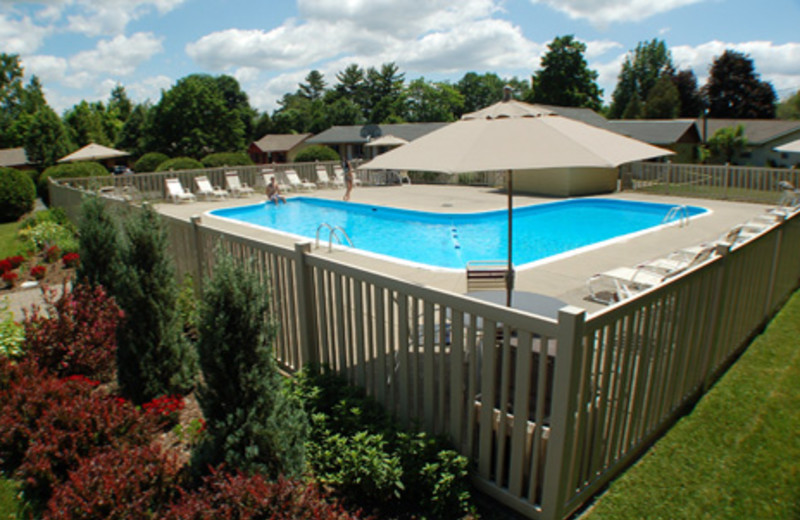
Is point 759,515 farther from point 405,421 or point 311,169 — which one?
point 311,169

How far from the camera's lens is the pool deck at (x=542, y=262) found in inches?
327

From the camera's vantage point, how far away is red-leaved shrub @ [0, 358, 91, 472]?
3.83 metres

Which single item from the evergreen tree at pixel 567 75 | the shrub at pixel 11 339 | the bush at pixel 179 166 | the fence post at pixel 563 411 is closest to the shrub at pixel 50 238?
the shrub at pixel 11 339

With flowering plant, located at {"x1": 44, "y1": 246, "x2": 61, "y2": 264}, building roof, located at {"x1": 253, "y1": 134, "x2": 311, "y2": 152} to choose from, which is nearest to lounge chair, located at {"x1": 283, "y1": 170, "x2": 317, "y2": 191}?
flowering plant, located at {"x1": 44, "y1": 246, "x2": 61, "y2": 264}

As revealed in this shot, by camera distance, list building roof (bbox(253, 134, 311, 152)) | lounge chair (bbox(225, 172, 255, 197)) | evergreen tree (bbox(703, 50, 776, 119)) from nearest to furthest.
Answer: lounge chair (bbox(225, 172, 255, 197)), evergreen tree (bbox(703, 50, 776, 119)), building roof (bbox(253, 134, 311, 152))

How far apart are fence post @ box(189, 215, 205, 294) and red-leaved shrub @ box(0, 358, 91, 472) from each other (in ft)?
7.70

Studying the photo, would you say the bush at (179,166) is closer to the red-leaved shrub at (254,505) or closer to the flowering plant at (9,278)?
the flowering plant at (9,278)

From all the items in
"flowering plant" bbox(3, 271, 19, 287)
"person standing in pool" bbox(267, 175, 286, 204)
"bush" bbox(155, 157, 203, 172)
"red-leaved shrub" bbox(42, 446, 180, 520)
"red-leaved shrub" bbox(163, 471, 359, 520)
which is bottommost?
"flowering plant" bbox(3, 271, 19, 287)

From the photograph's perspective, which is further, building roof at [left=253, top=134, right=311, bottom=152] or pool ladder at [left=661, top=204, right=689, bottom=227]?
building roof at [left=253, top=134, right=311, bottom=152]

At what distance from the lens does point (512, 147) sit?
4.37m

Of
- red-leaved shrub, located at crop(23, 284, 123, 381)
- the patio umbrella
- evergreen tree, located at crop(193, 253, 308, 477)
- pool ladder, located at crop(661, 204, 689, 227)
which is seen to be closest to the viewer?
evergreen tree, located at crop(193, 253, 308, 477)

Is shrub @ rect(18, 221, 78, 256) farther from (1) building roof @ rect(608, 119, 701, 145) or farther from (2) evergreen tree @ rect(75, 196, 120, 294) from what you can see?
(1) building roof @ rect(608, 119, 701, 145)

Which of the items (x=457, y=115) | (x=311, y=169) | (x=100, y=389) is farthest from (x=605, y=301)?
(x=457, y=115)

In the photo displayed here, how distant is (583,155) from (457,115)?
81449 millimetres
